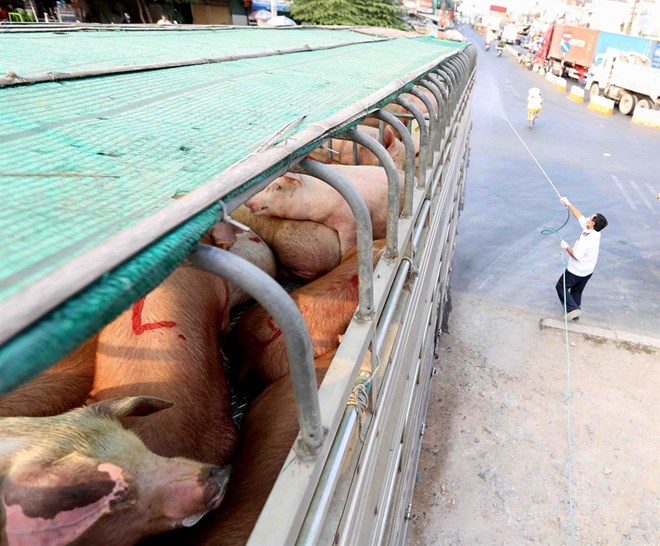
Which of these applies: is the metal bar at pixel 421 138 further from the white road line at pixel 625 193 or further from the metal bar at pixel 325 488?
the white road line at pixel 625 193

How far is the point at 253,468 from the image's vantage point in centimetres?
155

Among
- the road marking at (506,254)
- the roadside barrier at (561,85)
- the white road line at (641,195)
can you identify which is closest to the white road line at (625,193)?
the white road line at (641,195)

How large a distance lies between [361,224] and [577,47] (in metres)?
29.7

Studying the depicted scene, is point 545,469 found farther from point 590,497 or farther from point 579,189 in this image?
point 579,189

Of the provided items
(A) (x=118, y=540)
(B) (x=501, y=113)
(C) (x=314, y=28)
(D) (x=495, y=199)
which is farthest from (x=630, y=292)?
(B) (x=501, y=113)

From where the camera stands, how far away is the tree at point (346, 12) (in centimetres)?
1717

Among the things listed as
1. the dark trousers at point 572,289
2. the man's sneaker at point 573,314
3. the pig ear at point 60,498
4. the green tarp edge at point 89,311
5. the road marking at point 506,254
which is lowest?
the road marking at point 506,254

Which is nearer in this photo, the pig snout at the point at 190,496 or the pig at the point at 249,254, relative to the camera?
the pig snout at the point at 190,496

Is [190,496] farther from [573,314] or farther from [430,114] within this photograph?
[573,314]

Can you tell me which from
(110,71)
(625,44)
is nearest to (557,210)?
(110,71)

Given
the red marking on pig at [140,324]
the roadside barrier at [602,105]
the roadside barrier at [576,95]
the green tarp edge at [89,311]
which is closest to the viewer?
the green tarp edge at [89,311]

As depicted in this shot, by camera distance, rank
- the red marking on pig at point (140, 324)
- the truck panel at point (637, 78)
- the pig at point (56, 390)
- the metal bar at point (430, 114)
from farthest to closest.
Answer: the truck panel at point (637, 78) < the metal bar at point (430, 114) < the red marking on pig at point (140, 324) < the pig at point (56, 390)

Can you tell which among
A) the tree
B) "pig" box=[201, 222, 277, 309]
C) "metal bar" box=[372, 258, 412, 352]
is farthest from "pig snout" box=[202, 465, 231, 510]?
the tree

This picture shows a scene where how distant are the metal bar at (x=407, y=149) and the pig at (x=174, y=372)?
0.78 metres
